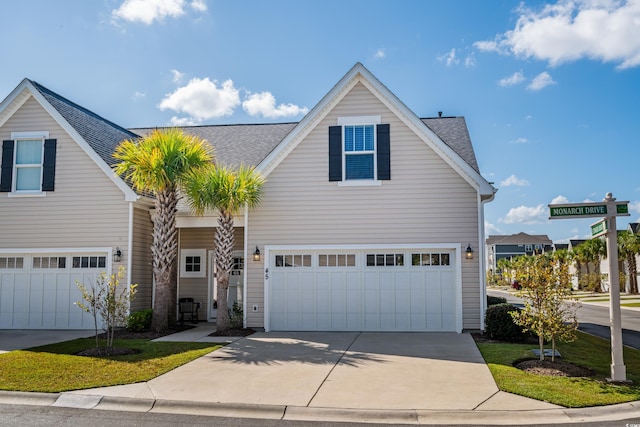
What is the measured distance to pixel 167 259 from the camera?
15.6 meters

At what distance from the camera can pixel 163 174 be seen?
49.1 feet

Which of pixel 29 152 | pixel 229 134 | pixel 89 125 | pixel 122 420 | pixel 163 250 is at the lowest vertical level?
pixel 122 420

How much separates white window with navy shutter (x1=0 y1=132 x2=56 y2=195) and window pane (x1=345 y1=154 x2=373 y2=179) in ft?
30.7

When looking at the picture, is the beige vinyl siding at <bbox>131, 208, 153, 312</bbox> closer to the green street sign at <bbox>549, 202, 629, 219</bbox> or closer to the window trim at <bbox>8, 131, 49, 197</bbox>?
the window trim at <bbox>8, 131, 49, 197</bbox>

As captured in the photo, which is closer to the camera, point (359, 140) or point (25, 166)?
point (359, 140)

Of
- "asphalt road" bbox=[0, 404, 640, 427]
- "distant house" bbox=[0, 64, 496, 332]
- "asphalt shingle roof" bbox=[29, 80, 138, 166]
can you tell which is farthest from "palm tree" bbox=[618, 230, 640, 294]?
"asphalt road" bbox=[0, 404, 640, 427]

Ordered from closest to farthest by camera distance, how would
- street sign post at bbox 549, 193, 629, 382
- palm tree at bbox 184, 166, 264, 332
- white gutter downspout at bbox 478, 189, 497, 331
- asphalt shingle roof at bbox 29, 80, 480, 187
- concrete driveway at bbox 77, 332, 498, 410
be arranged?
concrete driveway at bbox 77, 332, 498, 410
street sign post at bbox 549, 193, 629, 382
palm tree at bbox 184, 166, 264, 332
white gutter downspout at bbox 478, 189, 497, 331
asphalt shingle roof at bbox 29, 80, 480, 187

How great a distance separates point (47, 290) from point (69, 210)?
260 cm

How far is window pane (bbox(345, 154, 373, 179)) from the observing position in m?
15.9

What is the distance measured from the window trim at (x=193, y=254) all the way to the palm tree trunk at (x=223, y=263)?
3777mm

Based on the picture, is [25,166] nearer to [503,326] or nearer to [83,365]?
[83,365]

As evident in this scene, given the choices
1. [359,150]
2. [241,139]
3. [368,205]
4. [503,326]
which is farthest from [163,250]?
[503,326]

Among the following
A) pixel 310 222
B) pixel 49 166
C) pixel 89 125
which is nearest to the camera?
pixel 310 222

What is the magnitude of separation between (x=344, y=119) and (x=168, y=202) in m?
5.76
